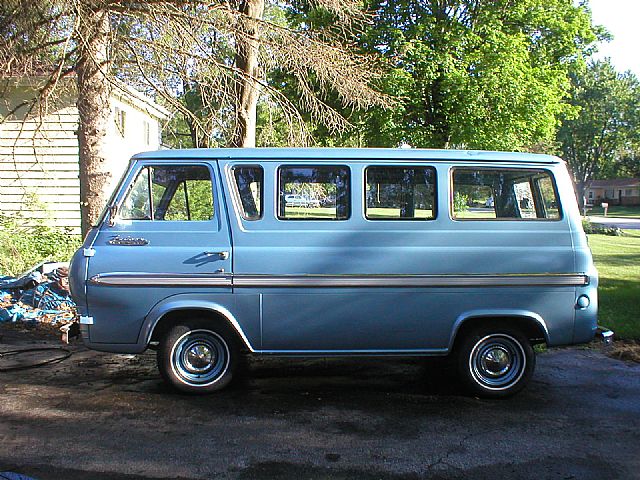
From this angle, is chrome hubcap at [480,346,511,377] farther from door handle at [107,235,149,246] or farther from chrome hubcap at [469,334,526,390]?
door handle at [107,235,149,246]

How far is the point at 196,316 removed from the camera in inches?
201

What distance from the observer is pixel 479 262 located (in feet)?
16.6

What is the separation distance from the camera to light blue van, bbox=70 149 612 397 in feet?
16.2

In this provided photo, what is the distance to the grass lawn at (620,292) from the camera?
784 centimetres

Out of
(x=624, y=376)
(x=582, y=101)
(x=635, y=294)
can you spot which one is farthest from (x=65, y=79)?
(x=582, y=101)

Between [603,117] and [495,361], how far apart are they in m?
62.2

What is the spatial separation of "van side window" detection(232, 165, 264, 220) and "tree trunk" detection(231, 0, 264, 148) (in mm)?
4955

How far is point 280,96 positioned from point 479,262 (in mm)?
6302

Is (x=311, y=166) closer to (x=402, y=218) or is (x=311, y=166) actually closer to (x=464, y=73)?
(x=402, y=218)

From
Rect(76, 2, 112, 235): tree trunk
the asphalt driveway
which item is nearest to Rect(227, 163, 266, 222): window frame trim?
the asphalt driveway

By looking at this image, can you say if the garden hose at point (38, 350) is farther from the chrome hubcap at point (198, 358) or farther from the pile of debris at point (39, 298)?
the chrome hubcap at point (198, 358)

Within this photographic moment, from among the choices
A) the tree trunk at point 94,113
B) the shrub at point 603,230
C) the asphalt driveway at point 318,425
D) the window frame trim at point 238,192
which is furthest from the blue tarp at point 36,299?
the shrub at point 603,230

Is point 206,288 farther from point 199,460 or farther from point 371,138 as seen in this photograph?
point 371,138

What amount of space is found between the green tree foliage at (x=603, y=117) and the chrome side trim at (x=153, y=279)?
57.0 meters
